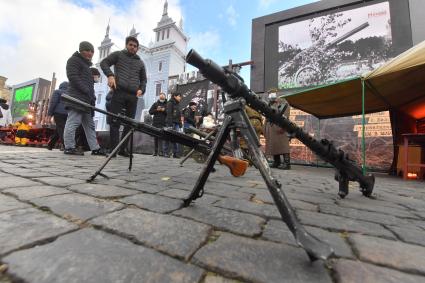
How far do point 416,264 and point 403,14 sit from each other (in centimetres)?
1111

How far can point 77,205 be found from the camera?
1.41 metres

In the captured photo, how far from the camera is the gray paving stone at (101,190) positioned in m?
1.74

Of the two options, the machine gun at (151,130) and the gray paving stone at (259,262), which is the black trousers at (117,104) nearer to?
the machine gun at (151,130)

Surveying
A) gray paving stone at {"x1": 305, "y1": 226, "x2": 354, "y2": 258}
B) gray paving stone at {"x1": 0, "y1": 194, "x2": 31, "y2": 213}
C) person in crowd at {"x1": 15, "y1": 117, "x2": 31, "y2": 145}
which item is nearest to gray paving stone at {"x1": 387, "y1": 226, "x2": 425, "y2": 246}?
gray paving stone at {"x1": 305, "y1": 226, "x2": 354, "y2": 258}

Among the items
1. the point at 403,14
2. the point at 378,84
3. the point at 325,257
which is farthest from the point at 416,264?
the point at 403,14

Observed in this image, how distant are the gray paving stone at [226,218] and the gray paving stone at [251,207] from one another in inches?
3.8

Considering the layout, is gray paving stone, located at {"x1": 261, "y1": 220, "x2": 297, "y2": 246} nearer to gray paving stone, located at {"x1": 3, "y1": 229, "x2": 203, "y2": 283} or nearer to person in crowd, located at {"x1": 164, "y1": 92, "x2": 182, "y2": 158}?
gray paving stone, located at {"x1": 3, "y1": 229, "x2": 203, "y2": 283}

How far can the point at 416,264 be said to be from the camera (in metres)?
0.94

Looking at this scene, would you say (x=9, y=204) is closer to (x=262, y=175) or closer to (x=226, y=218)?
(x=226, y=218)

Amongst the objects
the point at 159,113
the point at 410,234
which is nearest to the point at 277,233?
the point at 410,234

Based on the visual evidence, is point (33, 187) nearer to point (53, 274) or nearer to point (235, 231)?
point (53, 274)

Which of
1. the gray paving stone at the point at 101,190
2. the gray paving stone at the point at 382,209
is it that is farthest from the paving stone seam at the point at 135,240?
the gray paving stone at the point at 382,209

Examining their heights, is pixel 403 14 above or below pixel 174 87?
above

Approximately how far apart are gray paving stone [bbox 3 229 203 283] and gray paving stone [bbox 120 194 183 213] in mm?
538
